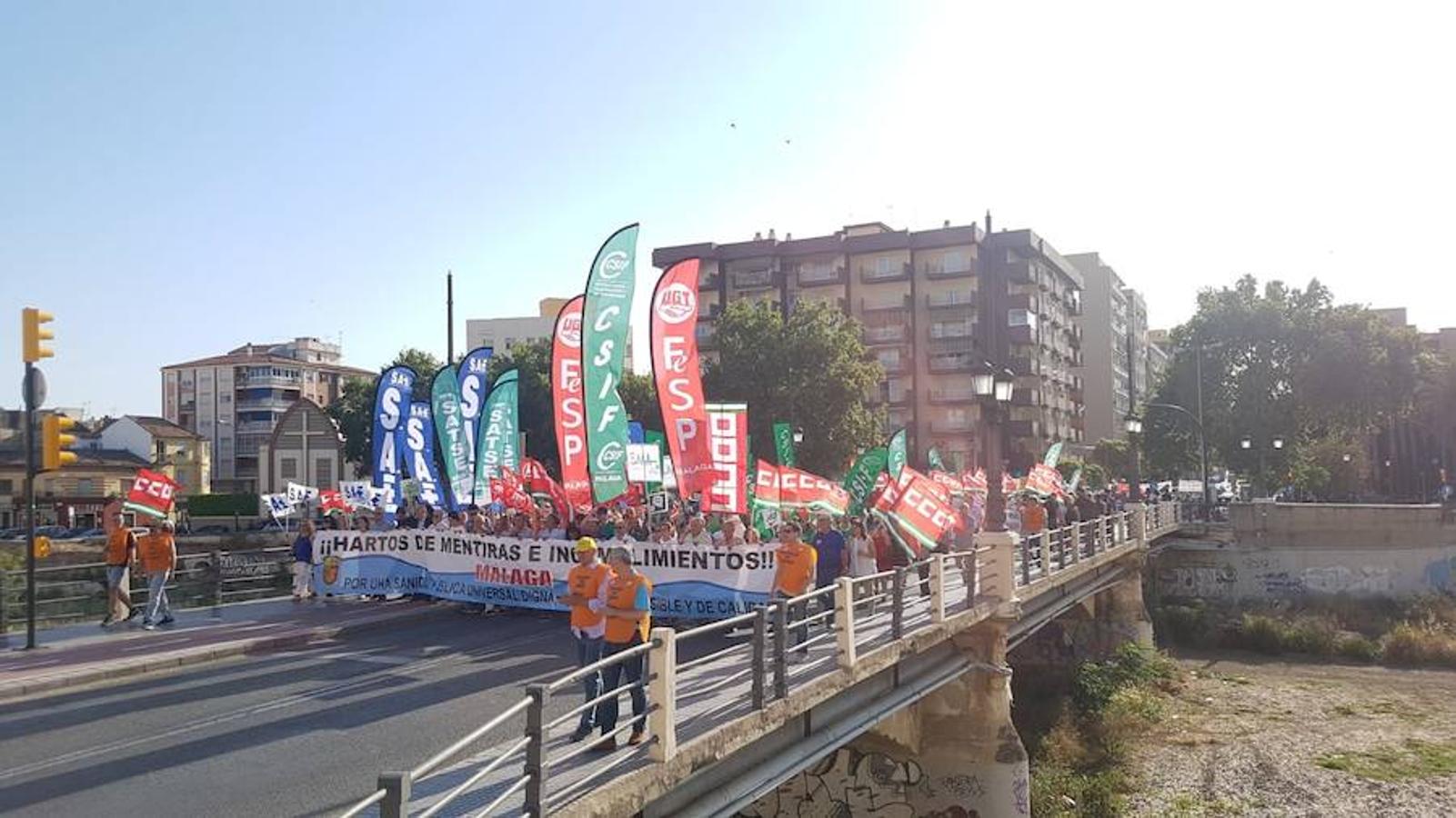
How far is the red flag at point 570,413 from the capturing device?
57.8 ft

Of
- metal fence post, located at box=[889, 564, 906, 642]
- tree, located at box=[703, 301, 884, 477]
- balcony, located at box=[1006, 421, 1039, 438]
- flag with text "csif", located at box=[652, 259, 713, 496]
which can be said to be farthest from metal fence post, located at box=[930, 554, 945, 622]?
balcony, located at box=[1006, 421, 1039, 438]

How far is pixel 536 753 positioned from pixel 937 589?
836cm

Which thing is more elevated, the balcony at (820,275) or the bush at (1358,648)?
the balcony at (820,275)

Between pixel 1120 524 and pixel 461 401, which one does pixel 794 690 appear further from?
pixel 1120 524

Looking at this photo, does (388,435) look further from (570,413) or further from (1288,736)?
(1288,736)

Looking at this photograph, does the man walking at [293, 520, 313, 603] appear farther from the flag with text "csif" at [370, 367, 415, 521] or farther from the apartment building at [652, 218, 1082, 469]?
the apartment building at [652, 218, 1082, 469]

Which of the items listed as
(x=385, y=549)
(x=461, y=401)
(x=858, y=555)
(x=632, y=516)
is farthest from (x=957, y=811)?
(x=461, y=401)

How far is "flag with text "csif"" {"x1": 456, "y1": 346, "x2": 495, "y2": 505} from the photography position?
22.4 meters

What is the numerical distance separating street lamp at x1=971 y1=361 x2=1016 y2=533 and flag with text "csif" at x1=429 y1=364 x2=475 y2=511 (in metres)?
10.3

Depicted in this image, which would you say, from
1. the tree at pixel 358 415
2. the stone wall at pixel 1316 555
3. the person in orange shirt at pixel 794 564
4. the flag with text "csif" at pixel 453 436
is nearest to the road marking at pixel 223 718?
the person in orange shirt at pixel 794 564

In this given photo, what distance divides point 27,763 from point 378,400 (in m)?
12.8

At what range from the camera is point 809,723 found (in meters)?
10.5

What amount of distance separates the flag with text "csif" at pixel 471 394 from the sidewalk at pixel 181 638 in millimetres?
3473

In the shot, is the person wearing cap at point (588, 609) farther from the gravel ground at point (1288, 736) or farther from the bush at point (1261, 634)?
the bush at point (1261, 634)
